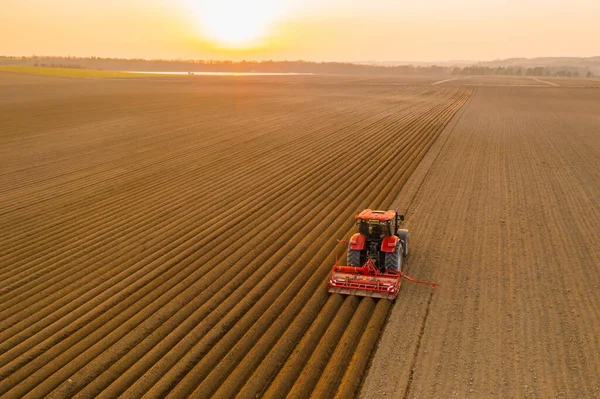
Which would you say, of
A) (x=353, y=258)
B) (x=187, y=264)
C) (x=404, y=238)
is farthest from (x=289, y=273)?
(x=404, y=238)

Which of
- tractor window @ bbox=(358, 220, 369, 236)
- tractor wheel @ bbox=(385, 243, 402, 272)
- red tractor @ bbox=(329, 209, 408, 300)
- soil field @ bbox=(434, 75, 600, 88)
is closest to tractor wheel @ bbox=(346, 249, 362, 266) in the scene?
red tractor @ bbox=(329, 209, 408, 300)

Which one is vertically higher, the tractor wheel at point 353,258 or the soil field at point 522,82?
the soil field at point 522,82

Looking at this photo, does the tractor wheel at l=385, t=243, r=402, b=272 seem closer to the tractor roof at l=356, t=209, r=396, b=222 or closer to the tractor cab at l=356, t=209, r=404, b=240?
the tractor cab at l=356, t=209, r=404, b=240

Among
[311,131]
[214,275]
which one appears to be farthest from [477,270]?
[311,131]

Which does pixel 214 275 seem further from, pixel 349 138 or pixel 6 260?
pixel 349 138

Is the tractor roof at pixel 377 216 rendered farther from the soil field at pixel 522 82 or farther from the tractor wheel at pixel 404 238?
the soil field at pixel 522 82

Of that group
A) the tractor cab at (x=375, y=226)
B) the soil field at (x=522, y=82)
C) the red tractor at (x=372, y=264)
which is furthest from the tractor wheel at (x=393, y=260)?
the soil field at (x=522, y=82)
